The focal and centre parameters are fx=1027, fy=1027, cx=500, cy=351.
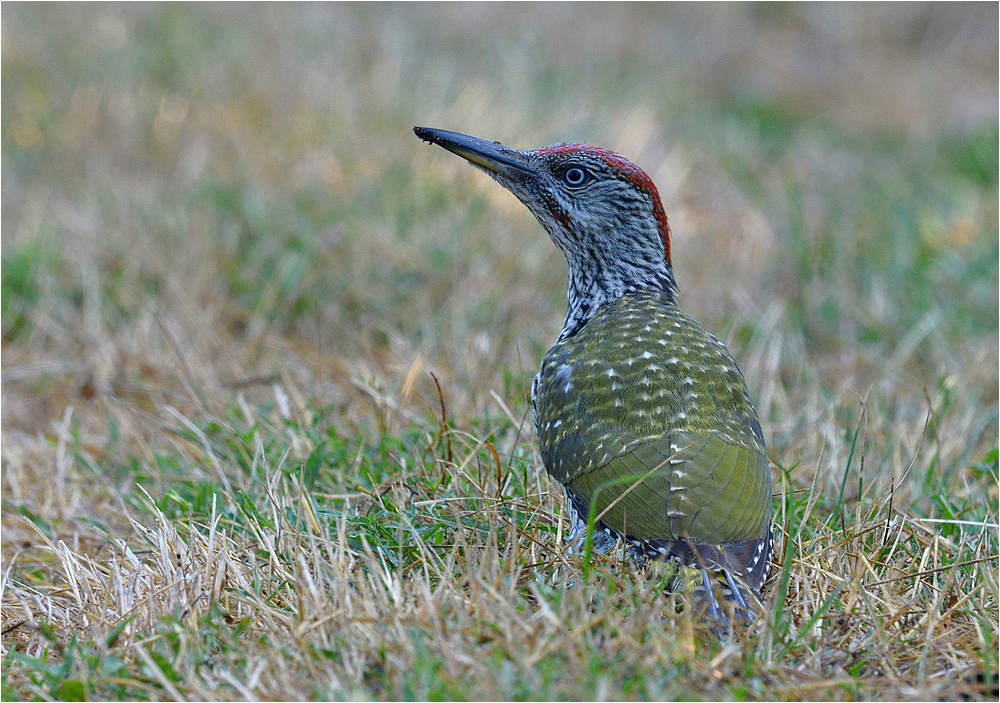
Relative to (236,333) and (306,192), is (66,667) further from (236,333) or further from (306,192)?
(306,192)

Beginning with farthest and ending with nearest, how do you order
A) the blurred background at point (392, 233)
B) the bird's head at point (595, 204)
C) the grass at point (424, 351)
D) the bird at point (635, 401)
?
the blurred background at point (392, 233), the bird's head at point (595, 204), the bird at point (635, 401), the grass at point (424, 351)

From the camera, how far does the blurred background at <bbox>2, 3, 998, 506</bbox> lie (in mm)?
4066

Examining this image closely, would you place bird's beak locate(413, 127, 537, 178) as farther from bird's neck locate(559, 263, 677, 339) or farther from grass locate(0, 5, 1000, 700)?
grass locate(0, 5, 1000, 700)

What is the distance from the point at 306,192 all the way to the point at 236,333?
104 centimetres

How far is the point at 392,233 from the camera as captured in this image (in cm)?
496

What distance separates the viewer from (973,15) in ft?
32.1

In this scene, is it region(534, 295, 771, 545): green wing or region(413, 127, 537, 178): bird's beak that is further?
region(413, 127, 537, 178): bird's beak

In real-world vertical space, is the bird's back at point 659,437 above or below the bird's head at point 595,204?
below

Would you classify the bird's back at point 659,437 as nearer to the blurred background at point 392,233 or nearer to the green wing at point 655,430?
the green wing at point 655,430

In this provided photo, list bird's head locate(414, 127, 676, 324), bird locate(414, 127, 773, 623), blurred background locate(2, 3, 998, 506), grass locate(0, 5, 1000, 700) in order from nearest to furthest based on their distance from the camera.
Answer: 1. grass locate(0, 5, 1000, 700)
2. bird locate(414, 127, 773, 623)
3. bird's head locate(414, 127, 676, 324)
4. blurred background locate(2, 3, 998, 506)

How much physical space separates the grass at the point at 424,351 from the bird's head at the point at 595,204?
0.56 m

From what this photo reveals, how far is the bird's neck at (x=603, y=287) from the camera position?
3.20 metres

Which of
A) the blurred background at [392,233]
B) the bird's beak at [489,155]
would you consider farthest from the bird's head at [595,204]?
the blurred background at [392,233]

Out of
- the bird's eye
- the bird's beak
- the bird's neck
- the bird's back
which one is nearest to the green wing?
the bird's back
